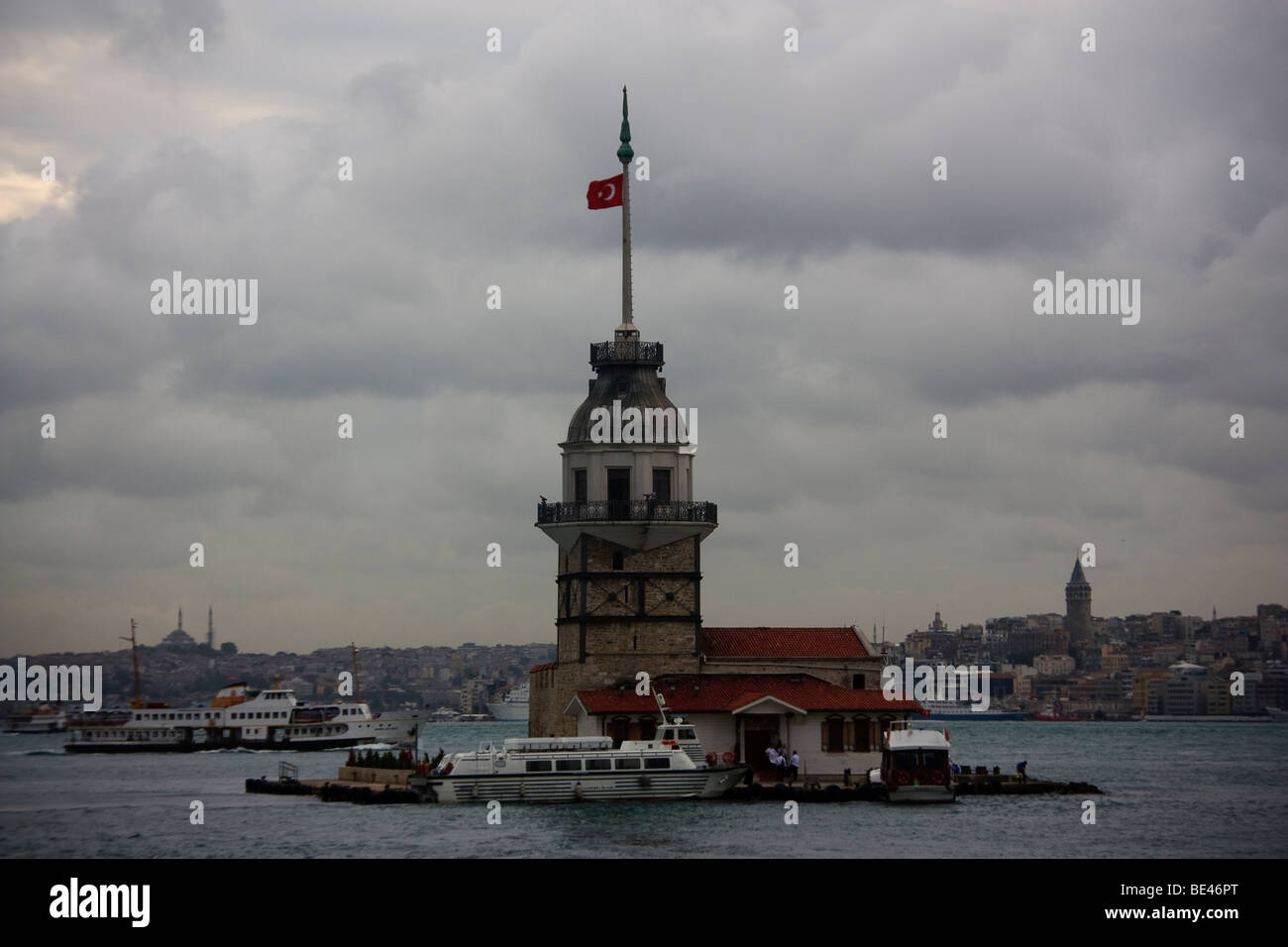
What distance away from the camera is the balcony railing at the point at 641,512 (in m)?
67.9

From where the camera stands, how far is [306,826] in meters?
55.5

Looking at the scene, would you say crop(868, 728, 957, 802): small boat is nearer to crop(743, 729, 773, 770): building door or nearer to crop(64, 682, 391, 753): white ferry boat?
crop(743, 729, 773, 770): building door

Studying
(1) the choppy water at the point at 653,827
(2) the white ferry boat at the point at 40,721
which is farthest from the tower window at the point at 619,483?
(2) the white ferry boat at the point at 40,721

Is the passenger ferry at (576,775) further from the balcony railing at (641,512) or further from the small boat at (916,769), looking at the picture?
the balcony railing at (641,512)

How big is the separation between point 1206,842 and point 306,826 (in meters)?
25.3

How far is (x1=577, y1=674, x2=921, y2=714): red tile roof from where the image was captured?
216 ft

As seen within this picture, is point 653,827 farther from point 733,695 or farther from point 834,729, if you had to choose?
point 834,729

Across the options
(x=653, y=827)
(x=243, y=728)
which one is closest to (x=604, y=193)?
(x=653, y=827)

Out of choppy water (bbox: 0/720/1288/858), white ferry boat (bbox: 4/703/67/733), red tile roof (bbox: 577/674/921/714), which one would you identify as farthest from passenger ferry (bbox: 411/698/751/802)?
white ferry boat (bbox: 4/703/67/733)

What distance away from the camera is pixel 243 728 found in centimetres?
13475

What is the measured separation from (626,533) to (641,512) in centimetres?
91

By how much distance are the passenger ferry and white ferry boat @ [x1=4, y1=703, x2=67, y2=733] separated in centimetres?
13724
